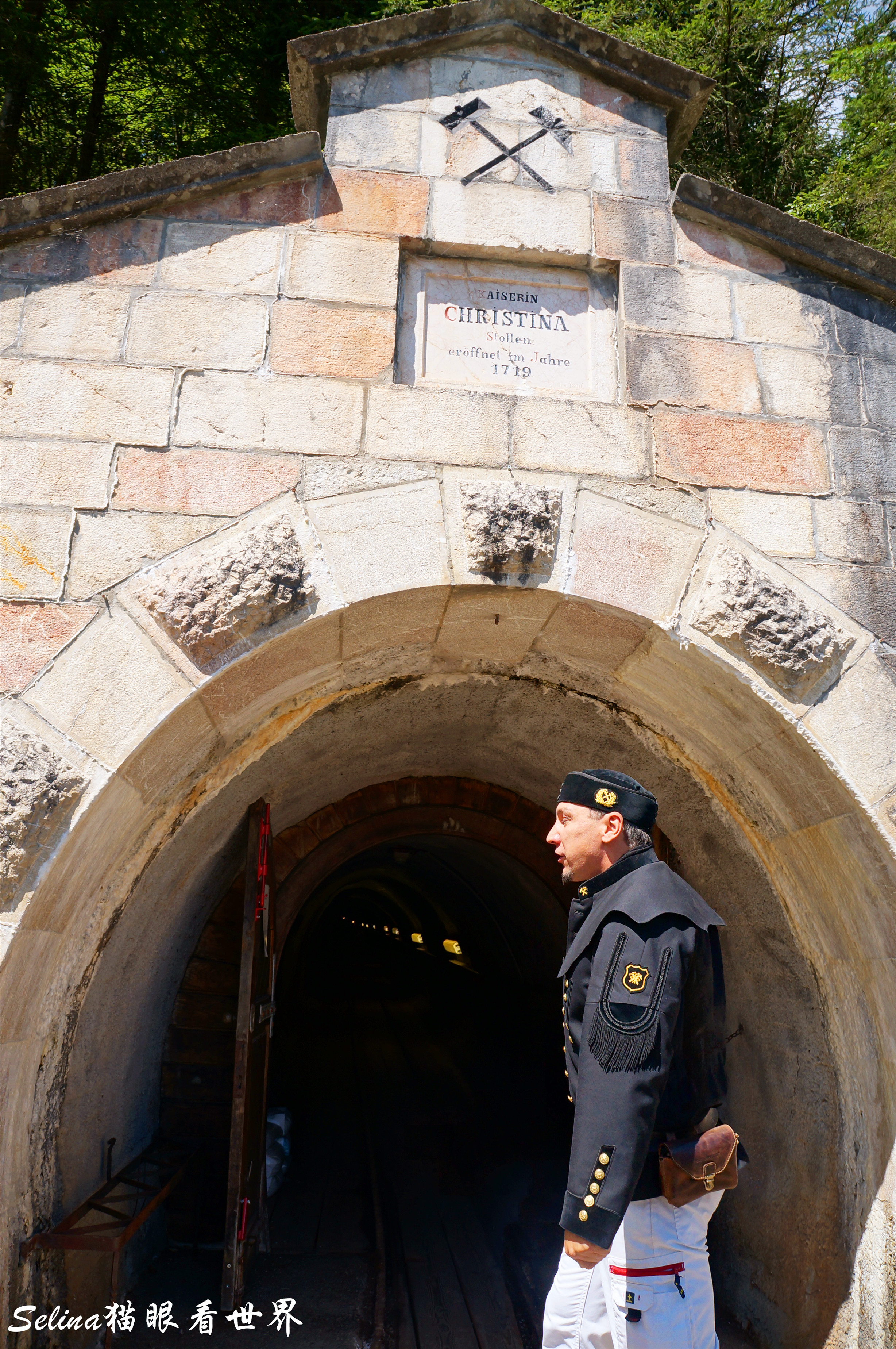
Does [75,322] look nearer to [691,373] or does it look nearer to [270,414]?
[270,414]

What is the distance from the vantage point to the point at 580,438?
2943 millimetres

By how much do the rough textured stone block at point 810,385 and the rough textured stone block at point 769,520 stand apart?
0.34m

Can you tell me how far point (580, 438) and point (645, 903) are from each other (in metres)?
1.53

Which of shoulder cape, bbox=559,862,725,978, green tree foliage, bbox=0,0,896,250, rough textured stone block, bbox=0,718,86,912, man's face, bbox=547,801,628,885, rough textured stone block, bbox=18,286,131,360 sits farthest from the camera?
green tree foliage, bbox=0,0,896,250

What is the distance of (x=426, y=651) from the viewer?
11.0ft

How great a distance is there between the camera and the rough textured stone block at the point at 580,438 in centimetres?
291

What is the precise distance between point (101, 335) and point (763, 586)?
2227 mm

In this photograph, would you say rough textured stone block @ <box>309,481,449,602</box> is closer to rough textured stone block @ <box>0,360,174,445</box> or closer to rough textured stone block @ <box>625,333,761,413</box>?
rough textured stone block @ <box>0,360,174,445</box>

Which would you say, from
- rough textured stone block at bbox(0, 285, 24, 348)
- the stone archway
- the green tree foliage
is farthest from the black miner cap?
the green tree foliage

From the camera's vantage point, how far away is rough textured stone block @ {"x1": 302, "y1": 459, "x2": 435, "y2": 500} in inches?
109

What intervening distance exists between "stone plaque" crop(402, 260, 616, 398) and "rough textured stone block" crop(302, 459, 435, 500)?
0.36 m

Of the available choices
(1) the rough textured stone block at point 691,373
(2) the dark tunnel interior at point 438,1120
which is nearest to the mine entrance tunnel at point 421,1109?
(2) the dark tunnel interior at point 438,1120

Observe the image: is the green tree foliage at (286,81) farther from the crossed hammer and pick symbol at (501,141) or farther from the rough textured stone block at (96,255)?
the rough textured stone block at (96,255)

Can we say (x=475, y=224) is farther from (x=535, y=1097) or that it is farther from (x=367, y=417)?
(x=535, y=1097)
